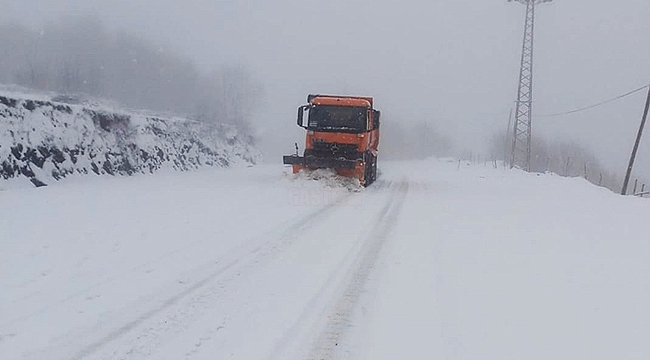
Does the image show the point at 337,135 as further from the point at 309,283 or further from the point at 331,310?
the point at 331,310

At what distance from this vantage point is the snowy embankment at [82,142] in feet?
39.2

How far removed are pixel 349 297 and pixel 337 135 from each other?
475 inches

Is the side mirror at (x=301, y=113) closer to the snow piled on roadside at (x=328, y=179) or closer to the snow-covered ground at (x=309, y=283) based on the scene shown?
the snow piled on roadside at (x=328, y=179)

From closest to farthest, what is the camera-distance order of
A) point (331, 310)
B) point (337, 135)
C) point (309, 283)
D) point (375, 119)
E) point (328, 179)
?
point (331, 310) < point (309, 283) < point (328, 179) < point (337, 135) < point (375, 119)

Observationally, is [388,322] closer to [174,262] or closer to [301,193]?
[174,262]

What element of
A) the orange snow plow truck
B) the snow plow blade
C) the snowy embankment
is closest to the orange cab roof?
the orange snow plow truck

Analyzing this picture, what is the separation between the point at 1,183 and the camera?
11.0 metres

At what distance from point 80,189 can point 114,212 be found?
11.8 feet

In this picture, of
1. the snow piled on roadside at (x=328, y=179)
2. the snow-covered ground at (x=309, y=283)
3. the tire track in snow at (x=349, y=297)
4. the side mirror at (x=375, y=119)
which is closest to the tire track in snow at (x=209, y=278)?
the snow-covered ground at (x=309, y=283)

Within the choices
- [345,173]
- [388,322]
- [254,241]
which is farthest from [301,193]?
[388,322]

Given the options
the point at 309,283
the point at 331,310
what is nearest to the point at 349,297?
the point at 331,310

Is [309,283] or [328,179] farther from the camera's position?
[328,179]

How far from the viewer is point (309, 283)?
5363mm

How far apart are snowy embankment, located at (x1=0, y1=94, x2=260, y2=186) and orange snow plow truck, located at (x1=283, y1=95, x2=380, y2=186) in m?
5.16
